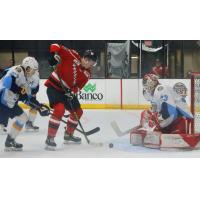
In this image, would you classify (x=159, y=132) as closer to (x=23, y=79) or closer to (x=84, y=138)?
(x=84, y=138)

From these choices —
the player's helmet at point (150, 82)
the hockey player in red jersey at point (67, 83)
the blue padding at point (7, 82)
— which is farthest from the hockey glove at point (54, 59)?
the player's helmet at point (150, 82)

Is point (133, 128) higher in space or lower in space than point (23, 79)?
lower

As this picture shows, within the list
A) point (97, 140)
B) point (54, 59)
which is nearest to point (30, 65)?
point (54, 59)

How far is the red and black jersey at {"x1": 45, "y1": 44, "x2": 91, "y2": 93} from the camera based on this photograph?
14.3ft

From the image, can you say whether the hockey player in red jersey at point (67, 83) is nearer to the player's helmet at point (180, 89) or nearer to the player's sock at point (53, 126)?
the player's sock at point (53, 126)

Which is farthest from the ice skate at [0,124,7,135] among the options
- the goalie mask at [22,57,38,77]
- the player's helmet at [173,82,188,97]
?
the player's helmet at [173,82,188,97]

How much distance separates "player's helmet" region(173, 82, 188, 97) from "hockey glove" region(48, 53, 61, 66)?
3.18ft

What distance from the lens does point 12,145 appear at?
14.0ft

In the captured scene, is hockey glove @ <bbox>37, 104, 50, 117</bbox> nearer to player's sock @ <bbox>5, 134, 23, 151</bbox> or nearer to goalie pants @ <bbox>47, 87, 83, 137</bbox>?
goalie pants @ <bbox>47, 87, 83, 137</bbox>

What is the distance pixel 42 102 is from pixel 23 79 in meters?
0.24

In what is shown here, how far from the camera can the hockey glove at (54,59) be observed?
14.3ft

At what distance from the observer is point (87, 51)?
441 centimetres

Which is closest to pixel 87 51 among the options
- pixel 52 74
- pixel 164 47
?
pixel 52 74

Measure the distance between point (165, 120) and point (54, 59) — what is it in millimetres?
1021
